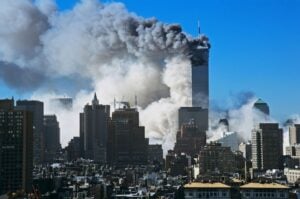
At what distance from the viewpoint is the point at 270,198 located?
33.1 metres

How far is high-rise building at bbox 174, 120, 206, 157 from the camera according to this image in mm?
95500

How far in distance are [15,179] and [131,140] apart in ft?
144

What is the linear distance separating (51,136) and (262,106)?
112 feet

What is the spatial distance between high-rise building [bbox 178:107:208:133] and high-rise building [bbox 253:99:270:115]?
10.4 metres

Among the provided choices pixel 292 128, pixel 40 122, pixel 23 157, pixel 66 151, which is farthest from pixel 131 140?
pixel 23 157

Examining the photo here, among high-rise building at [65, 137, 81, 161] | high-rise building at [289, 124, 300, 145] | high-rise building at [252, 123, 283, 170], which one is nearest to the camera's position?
high-rise building at [252, 123, 283, 170]

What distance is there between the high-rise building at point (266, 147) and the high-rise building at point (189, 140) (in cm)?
1576

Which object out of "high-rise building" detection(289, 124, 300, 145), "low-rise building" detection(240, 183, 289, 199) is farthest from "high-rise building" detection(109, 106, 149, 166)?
"low-rise building" detection(240, 183, 289, 199)

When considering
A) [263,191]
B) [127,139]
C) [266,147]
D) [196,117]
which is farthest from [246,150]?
[263,191]

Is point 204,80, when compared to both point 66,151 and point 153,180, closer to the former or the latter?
point 66,151

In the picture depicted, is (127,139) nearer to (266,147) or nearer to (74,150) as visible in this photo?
(74,150)

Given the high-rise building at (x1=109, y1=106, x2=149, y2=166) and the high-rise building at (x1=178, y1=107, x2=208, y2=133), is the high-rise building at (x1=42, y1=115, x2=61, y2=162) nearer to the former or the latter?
the high-rise building at (x1=109, y1=106, x2=149, y2=166)

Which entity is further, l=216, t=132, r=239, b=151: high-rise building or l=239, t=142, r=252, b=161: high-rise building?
l=216, t=132, r=239, b=151: high-rise building

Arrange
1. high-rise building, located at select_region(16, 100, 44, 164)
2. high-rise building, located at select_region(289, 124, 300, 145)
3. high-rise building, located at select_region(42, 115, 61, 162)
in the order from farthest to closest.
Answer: high-rise building, located at select_region(289, 124, 300, 145), high-rise building, located at select_region(42, 115, 61, 162), high-rise building, located at select_region(16, 100, 44, 164)
